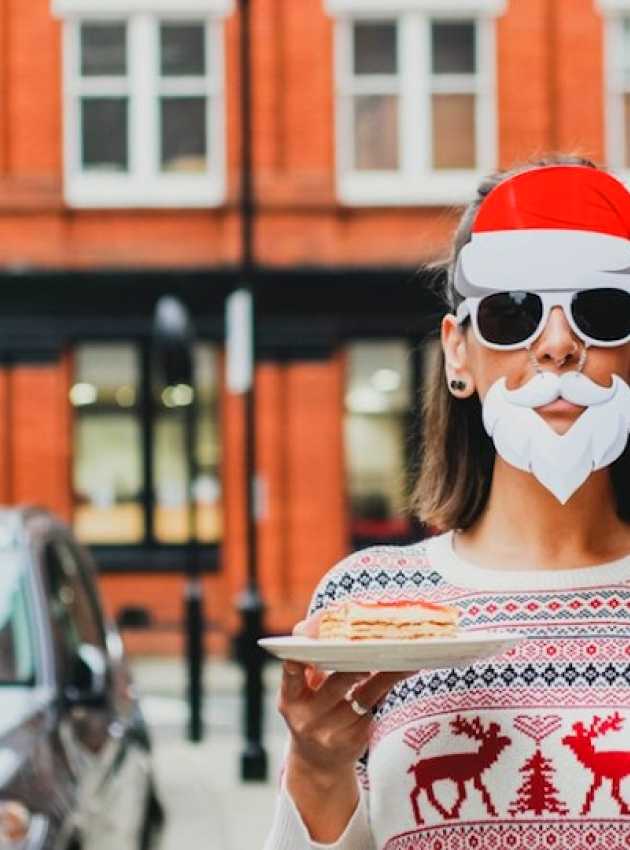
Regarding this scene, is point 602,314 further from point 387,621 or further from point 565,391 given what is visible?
point 387,621

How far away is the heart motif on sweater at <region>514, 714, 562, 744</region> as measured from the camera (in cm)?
213

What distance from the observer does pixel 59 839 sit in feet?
16.4

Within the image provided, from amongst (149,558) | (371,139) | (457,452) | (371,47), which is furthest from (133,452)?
(457,452)

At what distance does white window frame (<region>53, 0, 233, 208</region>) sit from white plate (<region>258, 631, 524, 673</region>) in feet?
55.9

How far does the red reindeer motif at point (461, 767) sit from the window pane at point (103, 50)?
692 inches

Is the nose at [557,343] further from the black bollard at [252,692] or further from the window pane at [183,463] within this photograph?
the window pane at [183,463]

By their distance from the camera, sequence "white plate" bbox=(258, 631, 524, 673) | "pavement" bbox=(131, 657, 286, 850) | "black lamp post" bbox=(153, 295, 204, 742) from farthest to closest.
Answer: "black lamp post" bbox=(153, 295, 204, 742) → "pavement" bbox=(131, 657, 286, 850) → "white plate" bbox=(258, 631, 524, 673)

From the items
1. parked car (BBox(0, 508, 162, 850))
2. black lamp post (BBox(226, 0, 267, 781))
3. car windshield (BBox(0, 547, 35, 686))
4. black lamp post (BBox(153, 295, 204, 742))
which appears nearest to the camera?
parked car (BBox(0, 508, 162, 850))

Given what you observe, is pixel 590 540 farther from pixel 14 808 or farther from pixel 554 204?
pixel 14 808

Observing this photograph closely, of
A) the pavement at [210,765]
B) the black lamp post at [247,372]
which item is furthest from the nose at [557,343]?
the black lamp post at [247,372]

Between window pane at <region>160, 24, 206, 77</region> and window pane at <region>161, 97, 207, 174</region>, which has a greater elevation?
window pane at <region>160, 24, 206, 77</region>

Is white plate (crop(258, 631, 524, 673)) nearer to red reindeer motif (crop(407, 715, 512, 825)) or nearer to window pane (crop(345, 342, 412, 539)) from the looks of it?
red reindeer motif (crop(407, 715, 512, 825))

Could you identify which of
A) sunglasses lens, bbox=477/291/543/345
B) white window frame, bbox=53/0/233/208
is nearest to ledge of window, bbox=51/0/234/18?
white window frame, bbox=53/0/233/208

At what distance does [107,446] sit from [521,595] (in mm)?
16782
